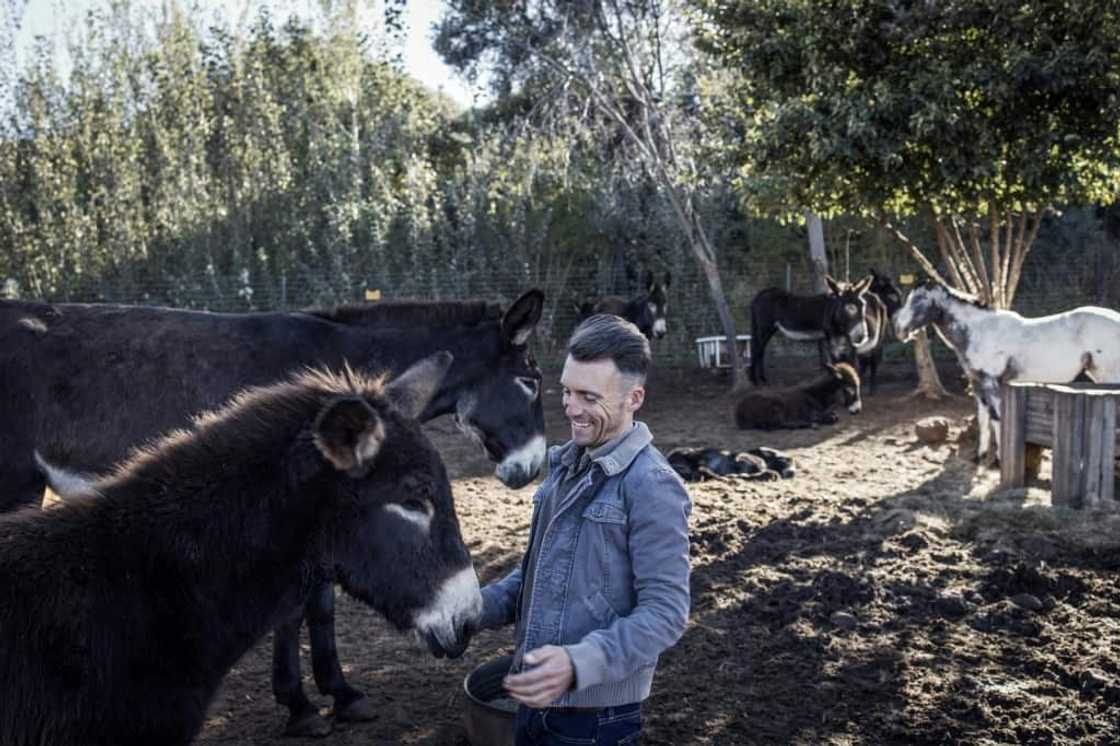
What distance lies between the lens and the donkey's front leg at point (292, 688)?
185 inches

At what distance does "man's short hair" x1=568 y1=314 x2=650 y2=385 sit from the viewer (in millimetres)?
2676

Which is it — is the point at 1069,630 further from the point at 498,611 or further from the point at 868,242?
the point at 868,242

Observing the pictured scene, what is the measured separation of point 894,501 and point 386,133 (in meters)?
15.8

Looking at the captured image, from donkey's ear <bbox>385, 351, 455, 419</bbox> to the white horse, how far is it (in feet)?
29.1

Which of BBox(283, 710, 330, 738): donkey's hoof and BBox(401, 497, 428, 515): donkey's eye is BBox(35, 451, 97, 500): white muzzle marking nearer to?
BBox(283, 710, 330, 738): donkey's hoof

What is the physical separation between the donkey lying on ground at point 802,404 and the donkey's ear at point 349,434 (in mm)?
11321

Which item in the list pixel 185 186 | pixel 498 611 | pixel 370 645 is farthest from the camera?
pixel 185 186

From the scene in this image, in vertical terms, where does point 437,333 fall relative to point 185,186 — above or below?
below

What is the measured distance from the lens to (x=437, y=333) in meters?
5.99

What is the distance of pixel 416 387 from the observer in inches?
145

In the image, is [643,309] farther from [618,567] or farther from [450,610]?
[618,567]

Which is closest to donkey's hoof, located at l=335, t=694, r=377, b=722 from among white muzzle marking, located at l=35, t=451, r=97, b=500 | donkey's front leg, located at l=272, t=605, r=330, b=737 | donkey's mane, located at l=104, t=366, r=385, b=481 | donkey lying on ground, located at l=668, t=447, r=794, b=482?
donkey's front leg, located at l=272, t=605, r=330, b=737

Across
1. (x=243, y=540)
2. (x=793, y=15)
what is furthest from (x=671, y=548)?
(x=793, y=15)

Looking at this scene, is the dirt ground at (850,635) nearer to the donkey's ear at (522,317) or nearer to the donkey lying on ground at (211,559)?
the donkey lying on ground at (211,559)
